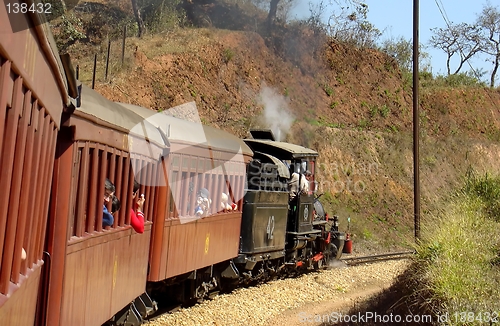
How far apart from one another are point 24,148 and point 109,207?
3.23m

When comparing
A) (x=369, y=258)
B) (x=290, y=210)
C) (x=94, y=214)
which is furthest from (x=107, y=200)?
(x=369, y=258)

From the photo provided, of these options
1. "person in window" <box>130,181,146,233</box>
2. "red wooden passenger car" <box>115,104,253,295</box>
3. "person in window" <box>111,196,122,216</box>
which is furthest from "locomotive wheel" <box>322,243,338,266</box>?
"person in window" <box>111,196,122,216</box>

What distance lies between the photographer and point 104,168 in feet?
19.7

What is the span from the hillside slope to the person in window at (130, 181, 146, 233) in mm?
16462

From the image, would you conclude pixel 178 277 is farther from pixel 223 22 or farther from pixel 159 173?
pixel 223 22

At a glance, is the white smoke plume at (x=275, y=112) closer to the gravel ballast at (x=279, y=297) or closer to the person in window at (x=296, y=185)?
the gravel ballast at (x=279, y=297)

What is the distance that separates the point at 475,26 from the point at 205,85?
34.0 metres

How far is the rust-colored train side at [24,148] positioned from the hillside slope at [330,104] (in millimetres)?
19920

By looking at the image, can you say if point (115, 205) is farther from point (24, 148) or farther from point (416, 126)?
point (416, 126)

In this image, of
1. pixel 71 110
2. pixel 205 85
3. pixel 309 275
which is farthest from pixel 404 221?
pixel 71 110

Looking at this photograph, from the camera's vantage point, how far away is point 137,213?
7.77 m

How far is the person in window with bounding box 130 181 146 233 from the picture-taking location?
24.9 ft

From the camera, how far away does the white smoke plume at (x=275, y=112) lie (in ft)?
107

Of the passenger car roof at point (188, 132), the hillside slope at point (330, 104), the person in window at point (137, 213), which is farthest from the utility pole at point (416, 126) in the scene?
the person in window at point (137, 213)
